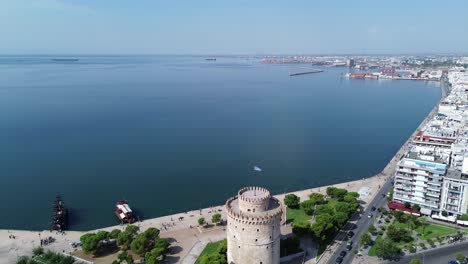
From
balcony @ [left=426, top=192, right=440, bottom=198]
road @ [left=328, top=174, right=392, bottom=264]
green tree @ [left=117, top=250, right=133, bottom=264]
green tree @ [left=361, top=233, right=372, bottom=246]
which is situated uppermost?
balcony @ [left=426, top=192, right=440, bottom=198]

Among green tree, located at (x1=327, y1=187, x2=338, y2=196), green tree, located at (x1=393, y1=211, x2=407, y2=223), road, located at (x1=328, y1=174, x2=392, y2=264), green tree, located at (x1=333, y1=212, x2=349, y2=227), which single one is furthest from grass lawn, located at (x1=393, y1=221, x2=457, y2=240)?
green tree, located at (x1=327, y1=187, x2=338, y2=196)

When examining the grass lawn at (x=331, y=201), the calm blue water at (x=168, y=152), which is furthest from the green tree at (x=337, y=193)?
the calm blue water at (x=168, y=152)

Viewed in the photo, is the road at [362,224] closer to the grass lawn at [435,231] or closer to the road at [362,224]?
the road at [362,224]

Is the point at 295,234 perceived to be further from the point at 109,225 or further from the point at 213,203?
the point at 109,225

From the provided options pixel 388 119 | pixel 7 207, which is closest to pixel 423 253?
pixel 7 207

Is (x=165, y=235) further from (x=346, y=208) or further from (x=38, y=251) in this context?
(x=346, y=208)

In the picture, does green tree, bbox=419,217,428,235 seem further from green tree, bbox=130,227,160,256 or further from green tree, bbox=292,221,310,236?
green tree, bbox=130,227,160,256
